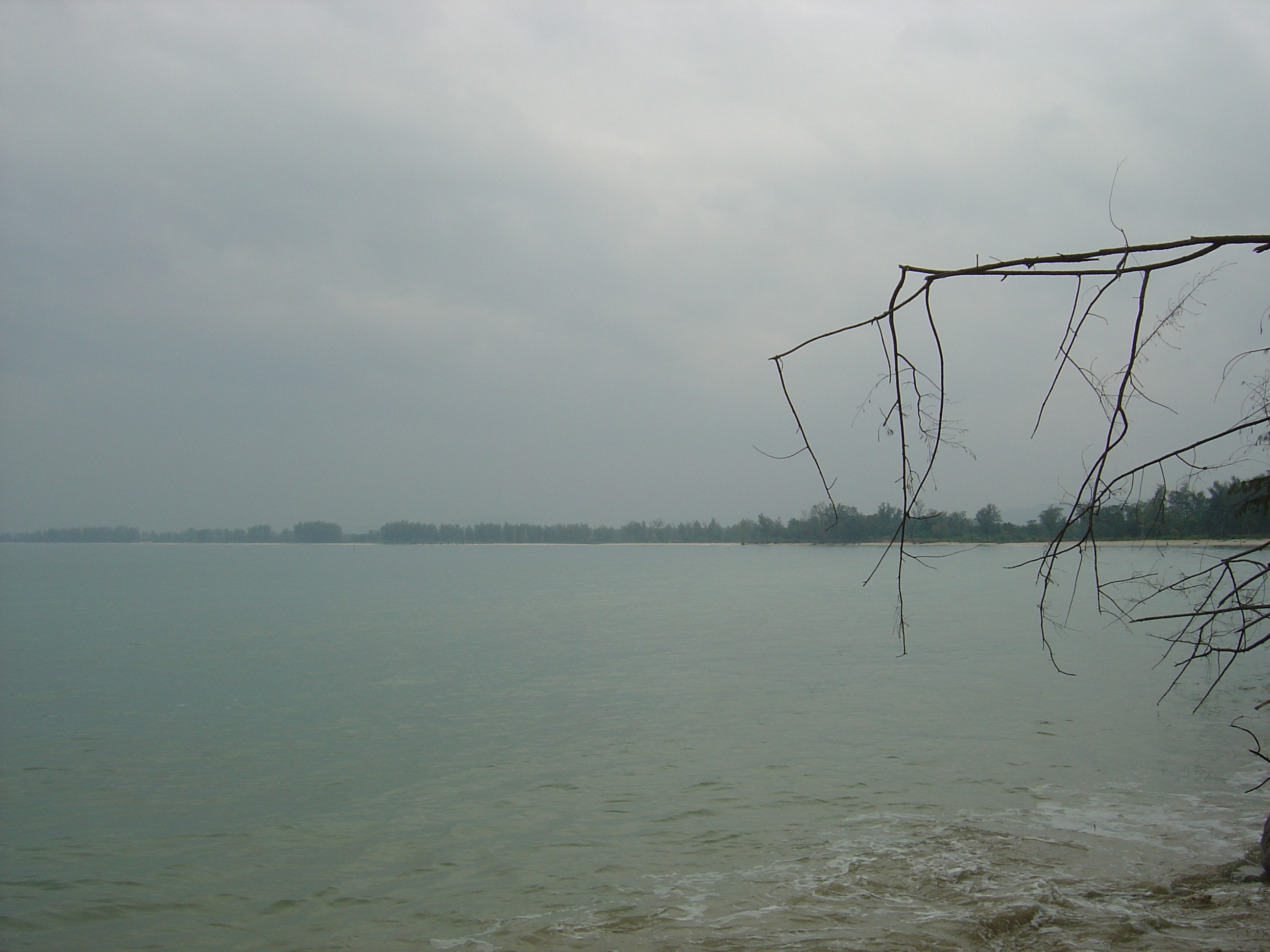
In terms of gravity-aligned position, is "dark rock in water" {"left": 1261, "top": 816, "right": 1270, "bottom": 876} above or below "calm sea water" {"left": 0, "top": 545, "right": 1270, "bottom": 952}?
above

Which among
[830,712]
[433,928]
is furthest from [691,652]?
[433,928]

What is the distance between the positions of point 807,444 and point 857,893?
18.7 feet

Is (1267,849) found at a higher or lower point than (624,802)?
higher

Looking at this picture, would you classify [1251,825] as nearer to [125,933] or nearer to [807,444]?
[807,444]

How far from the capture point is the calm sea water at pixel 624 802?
20.8 feet

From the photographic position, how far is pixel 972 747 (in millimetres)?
11969

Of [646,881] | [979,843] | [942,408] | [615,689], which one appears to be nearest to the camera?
[942,408]

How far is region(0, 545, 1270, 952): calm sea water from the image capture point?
635 cm

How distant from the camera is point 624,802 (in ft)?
31.6

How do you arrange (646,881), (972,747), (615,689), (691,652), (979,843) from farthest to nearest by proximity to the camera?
(691,652)
(615,689)
(972,747)
(979,843)
(646,881)

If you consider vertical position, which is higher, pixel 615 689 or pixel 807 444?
pixel 807 444

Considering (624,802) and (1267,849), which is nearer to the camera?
(1267,849)

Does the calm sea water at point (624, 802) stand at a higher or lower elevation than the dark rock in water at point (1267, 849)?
lower

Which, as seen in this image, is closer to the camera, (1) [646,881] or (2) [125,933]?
(2) [125,933]
